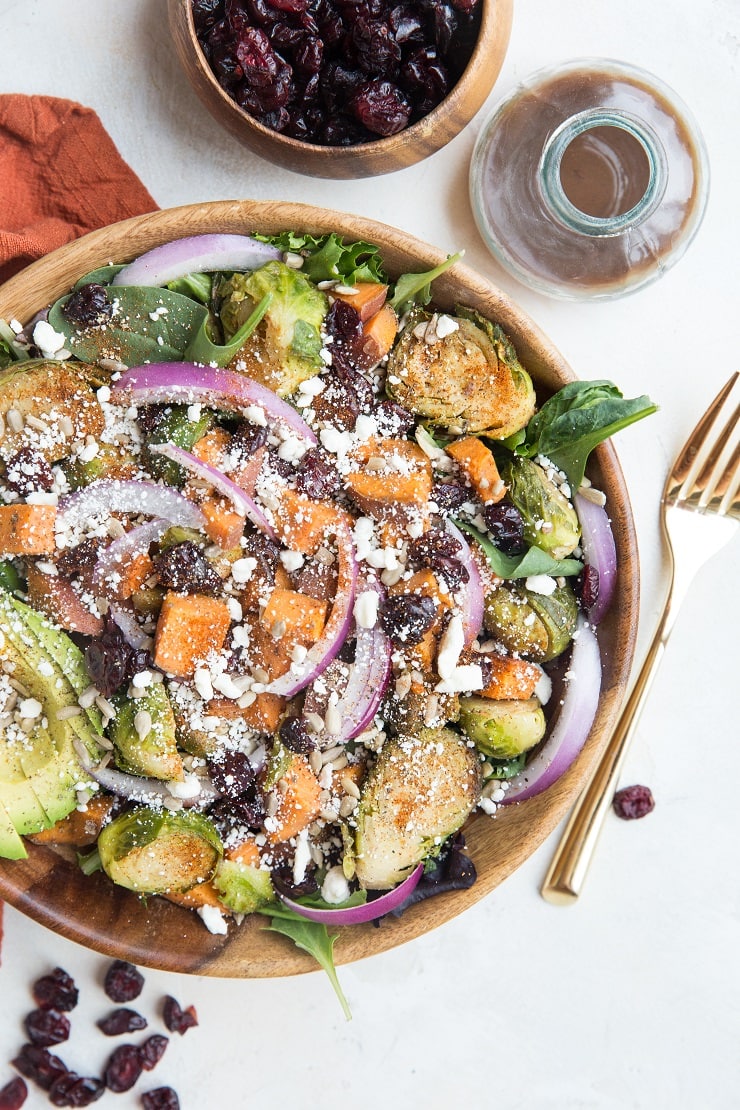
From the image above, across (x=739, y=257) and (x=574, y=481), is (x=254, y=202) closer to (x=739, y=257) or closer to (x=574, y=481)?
(x=574, y=481)

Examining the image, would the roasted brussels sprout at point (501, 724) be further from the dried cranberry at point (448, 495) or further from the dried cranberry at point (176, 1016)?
the dried cranberry at point (176, 1016)

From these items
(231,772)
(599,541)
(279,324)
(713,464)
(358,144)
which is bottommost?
(231,772)

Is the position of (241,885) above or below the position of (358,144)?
below

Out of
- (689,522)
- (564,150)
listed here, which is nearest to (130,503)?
(564,150)

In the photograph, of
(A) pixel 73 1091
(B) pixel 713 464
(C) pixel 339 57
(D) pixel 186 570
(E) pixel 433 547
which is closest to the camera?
(D) pixel 186 570

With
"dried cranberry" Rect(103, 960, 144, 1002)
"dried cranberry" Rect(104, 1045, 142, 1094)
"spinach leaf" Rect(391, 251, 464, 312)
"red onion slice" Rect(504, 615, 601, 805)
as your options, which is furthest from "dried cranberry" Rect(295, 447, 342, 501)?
"dried cranberry" Rect(104, 1045, 142, 1094)

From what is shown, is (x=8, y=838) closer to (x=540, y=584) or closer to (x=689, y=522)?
(x=540, y=584)
